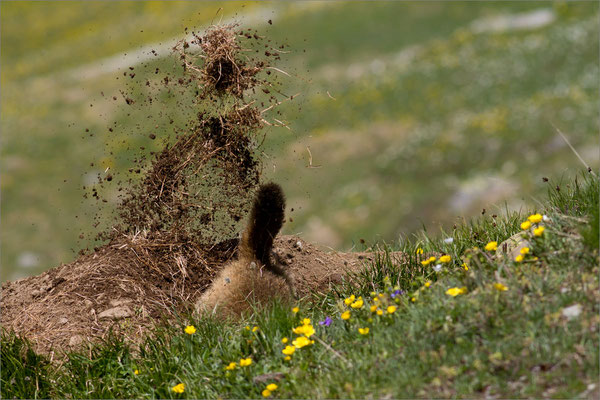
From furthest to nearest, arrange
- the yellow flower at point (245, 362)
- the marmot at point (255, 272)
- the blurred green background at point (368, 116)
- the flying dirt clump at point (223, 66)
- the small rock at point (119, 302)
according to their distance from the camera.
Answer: the blurred green background at point (368, 116) → the flying dirt clump at point (223, 66) → the small rock at point (119, 302) → the marmot at point (255, 272) → the yellow flower at point (245, 362)

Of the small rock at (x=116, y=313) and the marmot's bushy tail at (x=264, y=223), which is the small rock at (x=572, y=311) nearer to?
the marmot's bushy tail at (x=264, y=223)

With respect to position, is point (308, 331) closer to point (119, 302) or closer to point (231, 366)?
point (231, 366)

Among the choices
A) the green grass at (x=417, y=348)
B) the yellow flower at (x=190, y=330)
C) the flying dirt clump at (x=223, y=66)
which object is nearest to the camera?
the green grass at (x=417, y=348)

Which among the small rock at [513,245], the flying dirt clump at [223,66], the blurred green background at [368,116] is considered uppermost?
the flying dirt clump at [223,66]

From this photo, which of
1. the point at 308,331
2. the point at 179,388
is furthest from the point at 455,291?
the point at 179,388

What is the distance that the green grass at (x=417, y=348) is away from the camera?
387cm

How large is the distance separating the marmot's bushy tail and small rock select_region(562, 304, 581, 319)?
2566 millimetres

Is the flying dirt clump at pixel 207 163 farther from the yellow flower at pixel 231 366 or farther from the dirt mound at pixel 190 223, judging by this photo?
the yellow flower at pixel 231 366

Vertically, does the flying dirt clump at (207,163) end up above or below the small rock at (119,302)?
above

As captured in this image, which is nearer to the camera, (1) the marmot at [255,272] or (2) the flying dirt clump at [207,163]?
(1) the marmot at [255,272]

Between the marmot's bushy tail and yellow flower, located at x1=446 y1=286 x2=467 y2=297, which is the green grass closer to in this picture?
yellow flower, located at x1=446 y1=286 x2=467 y2=297

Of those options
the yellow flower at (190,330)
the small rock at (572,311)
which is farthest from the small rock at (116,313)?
the small rock at (572,311)

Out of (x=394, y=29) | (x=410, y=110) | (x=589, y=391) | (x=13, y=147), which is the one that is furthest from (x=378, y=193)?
(x=589, y=391)

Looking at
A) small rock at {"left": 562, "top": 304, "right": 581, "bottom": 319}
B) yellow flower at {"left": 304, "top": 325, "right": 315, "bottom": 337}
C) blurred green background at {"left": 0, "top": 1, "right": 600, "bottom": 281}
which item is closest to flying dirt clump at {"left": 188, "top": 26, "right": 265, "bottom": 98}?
yellow flower at {"left": 304, "top": 325, "right": 315, "bottom": 337}
